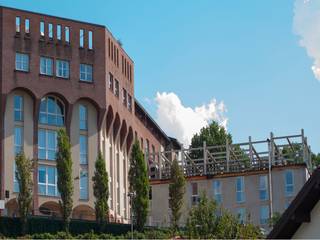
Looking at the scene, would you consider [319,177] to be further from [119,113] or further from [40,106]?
[119,113]

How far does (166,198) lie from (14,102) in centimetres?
1473

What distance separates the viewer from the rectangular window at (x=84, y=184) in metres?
74.2

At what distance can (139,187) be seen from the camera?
2640 inches

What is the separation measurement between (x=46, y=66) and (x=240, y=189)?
1907 cm

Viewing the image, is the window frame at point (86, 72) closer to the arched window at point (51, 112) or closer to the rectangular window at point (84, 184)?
the arched window at point (51, 112)

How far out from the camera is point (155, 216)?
73.0 m

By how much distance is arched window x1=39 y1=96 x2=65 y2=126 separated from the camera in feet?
243

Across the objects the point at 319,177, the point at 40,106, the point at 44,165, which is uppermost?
the point at 40,106

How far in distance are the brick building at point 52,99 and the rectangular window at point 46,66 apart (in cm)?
8

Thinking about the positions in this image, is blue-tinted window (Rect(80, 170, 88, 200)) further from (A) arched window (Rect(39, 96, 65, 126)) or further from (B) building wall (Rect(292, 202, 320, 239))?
(B) building wall (Rect(292, 202, 320, 239))

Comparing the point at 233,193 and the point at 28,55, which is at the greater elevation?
the point at 28,55

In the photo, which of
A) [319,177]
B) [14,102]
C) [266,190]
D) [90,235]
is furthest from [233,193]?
[319,177]

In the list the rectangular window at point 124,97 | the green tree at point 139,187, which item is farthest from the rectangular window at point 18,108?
the rectangular window at point 124,97

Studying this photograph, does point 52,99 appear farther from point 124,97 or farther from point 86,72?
point 124,97
